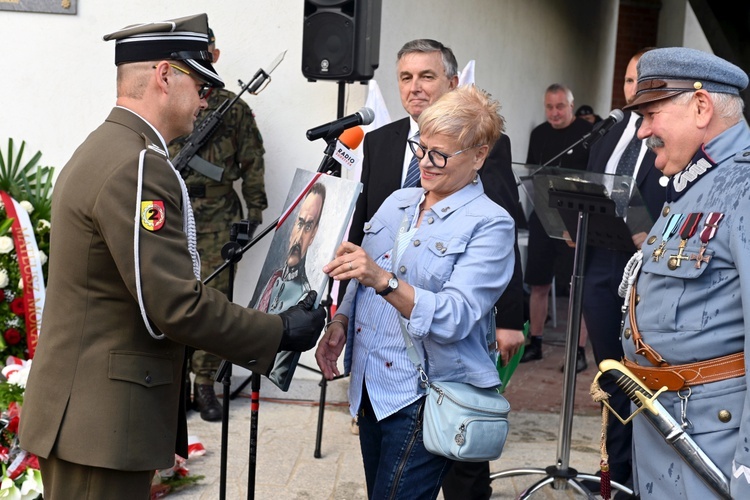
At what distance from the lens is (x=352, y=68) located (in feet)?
16.8

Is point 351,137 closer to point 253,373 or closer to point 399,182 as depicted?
point 253,373

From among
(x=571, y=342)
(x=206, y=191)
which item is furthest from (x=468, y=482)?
(x=206, y=191)

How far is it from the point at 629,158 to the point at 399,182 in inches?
54.6

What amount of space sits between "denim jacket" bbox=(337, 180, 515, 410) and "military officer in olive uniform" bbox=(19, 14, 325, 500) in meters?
0.39

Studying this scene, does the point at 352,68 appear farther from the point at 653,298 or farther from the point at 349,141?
the point at 653,298

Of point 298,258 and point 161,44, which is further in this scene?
point 298,258

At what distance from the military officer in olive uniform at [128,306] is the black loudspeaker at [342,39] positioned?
271 centimetres

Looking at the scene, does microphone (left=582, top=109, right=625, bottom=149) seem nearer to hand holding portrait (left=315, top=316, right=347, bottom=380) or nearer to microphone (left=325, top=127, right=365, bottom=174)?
microphone (left=325, top=127, right=365, bottom=174)

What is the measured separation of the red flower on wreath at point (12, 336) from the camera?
5016 mm

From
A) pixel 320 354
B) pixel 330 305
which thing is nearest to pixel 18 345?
pixel 330 305

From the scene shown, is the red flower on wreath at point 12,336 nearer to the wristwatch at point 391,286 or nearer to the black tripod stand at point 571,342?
the black tripod stand at point 571,342

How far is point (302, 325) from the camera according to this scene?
8.25 ft

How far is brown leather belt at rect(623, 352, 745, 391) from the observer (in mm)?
2229

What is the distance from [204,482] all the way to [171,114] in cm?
248
